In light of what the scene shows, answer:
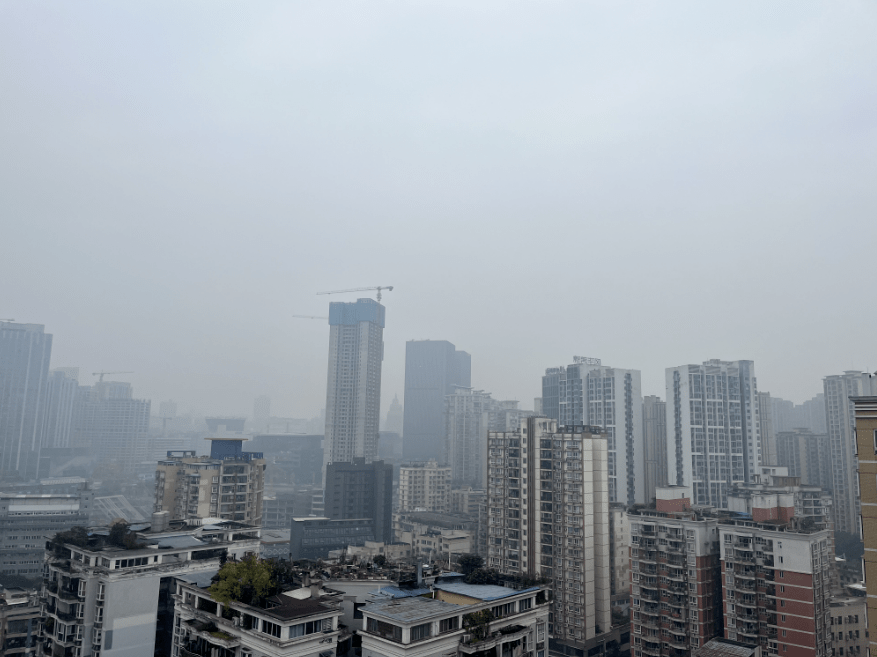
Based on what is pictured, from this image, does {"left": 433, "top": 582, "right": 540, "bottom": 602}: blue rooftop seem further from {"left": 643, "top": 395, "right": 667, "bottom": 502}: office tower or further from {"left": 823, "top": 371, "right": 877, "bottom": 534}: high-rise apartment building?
{"left": 823, "top": 371, "right": 877, "bottom": 534}: high-rise apartment building

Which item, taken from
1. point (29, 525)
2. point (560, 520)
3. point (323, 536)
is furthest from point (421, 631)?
point (29, 525)

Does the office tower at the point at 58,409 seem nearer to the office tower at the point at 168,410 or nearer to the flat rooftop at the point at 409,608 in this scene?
the office tower at the point at 168,410

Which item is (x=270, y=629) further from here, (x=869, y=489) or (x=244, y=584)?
(x=869, y=489)

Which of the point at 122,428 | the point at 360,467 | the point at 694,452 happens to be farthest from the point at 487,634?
the point at 122,428

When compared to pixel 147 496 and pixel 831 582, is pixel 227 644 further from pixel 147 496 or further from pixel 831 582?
pixel 147 496

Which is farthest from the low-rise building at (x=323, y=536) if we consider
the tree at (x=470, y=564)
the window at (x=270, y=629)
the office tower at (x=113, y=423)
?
the office tower at (x=113, y=423)

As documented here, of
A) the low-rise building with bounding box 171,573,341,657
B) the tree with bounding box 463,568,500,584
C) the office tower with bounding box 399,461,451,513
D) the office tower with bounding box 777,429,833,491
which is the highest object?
the office tower with bounding box 777,429,833,491

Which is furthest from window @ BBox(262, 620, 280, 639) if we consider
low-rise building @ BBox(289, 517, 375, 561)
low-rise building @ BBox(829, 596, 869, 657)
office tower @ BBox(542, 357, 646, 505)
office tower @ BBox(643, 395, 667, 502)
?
office tower @ BBox(643, 395, 667, 502)
